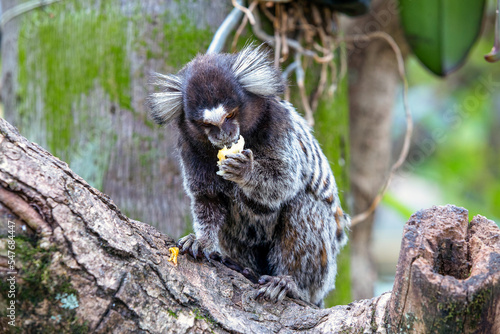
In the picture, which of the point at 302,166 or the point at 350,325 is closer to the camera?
the point at 350,325

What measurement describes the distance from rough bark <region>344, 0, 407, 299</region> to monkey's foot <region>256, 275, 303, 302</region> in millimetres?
1983

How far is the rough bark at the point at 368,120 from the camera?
13.7 feet

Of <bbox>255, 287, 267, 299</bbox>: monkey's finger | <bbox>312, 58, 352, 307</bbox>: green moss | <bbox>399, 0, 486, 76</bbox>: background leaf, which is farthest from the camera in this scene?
<bbox>399, 0, 486, 76</bbox>: background leaf

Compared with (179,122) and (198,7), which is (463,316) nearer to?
(179,122)

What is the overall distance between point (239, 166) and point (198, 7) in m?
1.20

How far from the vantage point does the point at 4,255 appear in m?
1.49

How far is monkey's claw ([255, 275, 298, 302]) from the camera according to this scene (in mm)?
2057

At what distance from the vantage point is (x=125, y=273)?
5.44ft

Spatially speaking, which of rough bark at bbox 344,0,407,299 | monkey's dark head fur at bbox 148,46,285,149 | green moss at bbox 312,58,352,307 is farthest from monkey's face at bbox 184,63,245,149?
rough bark at bbox 344,0,407,299

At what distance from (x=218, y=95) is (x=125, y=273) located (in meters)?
0.88

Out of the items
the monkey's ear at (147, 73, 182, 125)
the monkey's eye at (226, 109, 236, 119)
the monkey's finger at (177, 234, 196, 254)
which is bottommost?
the monkey's finger at (177, 234, 196, 254)

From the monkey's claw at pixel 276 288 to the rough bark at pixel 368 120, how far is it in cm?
200

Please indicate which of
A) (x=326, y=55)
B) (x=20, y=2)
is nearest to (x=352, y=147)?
(x=326, y=55)

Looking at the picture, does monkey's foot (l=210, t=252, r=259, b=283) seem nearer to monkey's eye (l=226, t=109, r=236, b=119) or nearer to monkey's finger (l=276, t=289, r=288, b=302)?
monkey's finger (l=276, t=289, r=288, b=302)
